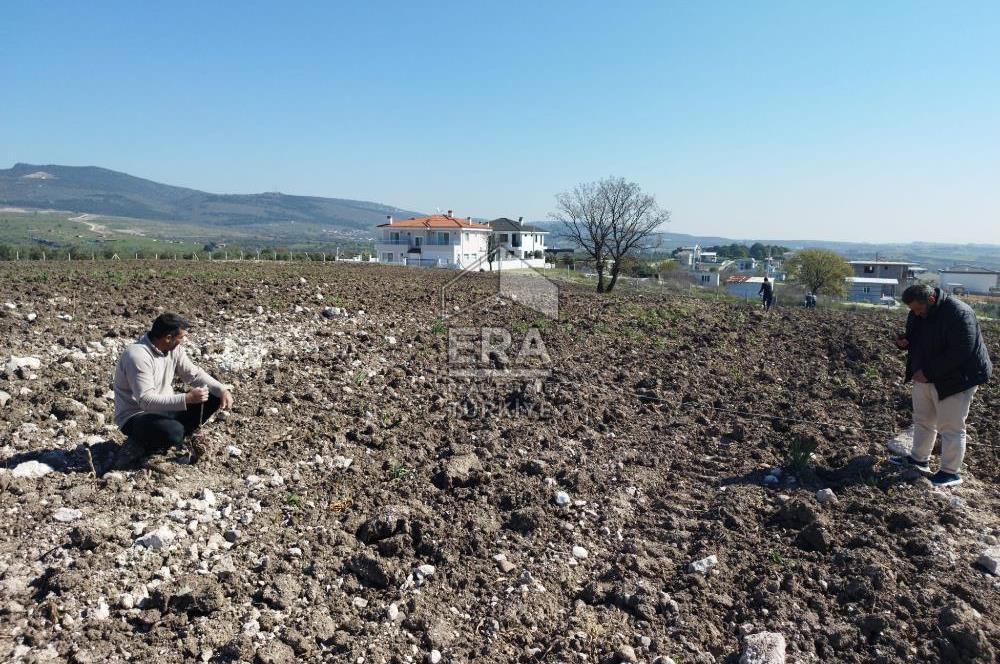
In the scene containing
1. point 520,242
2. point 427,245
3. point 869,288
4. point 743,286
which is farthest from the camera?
point 869,288

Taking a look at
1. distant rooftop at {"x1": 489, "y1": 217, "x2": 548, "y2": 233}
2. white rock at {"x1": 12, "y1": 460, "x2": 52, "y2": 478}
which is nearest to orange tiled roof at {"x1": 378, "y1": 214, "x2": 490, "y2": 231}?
distant rooftop at {"x1": 489, "y1": 217, "x2": 548, "y2": 233}

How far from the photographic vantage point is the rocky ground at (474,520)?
12.8 feet

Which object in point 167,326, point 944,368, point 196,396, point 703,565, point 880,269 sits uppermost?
point 880,269

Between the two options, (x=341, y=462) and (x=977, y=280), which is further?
(x=977, y=280)

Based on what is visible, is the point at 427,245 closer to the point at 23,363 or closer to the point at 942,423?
the point at 23,363

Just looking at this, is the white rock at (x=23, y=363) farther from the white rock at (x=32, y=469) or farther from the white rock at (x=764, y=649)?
the white rock at (x=764, y=649)

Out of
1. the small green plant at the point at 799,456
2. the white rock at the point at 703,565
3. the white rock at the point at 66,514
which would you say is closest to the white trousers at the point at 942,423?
the small green plant at the point at 799,456

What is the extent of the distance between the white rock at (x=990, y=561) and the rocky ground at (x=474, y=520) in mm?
57

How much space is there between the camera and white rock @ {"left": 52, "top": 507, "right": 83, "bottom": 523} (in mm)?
4578

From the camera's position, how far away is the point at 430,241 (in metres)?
61.7

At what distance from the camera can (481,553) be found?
4809mm

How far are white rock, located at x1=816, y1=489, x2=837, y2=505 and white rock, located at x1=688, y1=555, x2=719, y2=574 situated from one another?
1.58 meters

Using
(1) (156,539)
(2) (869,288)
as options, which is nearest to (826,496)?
(1) (156,539)

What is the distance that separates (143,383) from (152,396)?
141 millimetres
